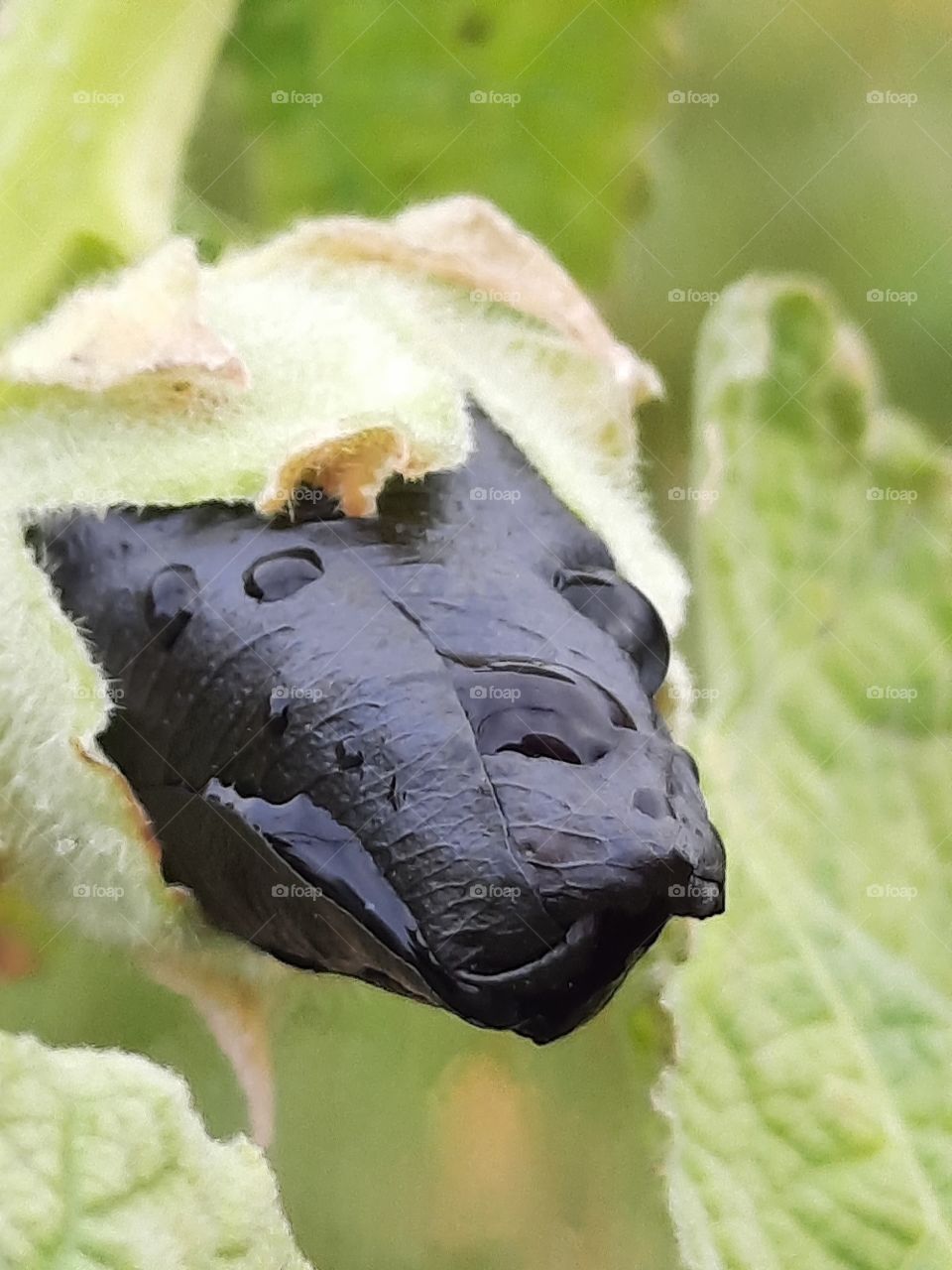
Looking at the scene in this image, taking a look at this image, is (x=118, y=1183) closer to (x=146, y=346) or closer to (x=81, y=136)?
(x=146, y=346)

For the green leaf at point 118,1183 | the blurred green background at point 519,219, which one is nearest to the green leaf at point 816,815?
the blurred green background at point 519,219

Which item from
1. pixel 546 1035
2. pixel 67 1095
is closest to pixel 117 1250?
pixel 67 1095

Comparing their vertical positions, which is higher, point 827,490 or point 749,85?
point 749,85

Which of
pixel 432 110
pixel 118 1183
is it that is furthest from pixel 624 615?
pixel 432 110

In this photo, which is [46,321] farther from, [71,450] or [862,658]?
[862,658]

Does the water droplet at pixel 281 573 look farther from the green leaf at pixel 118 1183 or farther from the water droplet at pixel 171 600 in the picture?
the green leaf at pixel 118 1183

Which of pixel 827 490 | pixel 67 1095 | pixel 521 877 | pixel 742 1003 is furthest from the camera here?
pixel 827 490
